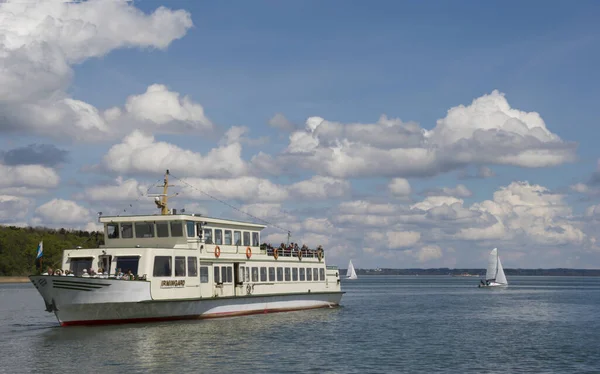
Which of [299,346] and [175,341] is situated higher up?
[175,341]

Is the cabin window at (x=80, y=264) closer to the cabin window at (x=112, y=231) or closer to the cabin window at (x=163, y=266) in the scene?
the cabin window at (x=163, y=266)

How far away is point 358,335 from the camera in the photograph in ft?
159

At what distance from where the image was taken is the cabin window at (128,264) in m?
45.7

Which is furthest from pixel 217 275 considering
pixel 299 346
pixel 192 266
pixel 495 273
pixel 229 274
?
pixel 495 273

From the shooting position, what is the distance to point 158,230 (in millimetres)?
50500

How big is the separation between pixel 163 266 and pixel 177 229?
151 inches

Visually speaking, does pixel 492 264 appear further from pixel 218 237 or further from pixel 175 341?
pixel 175 341

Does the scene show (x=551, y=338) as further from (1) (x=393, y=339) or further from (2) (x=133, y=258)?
(2) (x=133, y=258)

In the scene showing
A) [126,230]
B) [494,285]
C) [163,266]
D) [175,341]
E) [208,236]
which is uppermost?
[126,230]

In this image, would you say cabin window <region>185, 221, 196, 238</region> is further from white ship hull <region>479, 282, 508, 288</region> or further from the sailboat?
white ship hull <region>479, 282, 508, 288</region>

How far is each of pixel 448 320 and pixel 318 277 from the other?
11443mm

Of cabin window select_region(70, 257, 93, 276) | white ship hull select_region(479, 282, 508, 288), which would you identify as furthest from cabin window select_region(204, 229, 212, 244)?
white ship hull select_region(479, 282, 508, 288)

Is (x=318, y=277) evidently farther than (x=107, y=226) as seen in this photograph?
Yes

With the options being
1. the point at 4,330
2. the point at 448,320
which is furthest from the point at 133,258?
the point at 448,320
